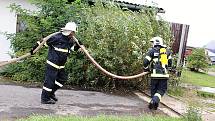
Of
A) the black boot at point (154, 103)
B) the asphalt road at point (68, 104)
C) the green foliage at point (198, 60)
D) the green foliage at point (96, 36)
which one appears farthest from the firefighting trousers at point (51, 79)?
the green foliage at point (198, 60)

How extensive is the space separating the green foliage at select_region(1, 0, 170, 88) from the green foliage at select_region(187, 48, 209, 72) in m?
12.7

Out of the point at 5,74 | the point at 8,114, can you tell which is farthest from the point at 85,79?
the point at 8,114

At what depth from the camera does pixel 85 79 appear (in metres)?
12.4

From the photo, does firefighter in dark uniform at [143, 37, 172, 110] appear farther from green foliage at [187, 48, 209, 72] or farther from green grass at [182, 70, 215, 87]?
green foliage at [187, 48, 209, 72]

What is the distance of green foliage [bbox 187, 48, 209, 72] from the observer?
82.1ft

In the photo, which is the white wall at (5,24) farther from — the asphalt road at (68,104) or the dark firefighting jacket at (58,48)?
the dark firefighting jacket at (58,48)

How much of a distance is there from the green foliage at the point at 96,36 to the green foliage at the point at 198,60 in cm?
1268

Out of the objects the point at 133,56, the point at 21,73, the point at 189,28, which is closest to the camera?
the point at 133,56

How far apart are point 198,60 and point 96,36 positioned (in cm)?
1454

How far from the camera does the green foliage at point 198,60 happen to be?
25.0 metres

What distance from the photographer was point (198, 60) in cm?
2525

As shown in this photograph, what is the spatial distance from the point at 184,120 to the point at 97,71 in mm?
4327

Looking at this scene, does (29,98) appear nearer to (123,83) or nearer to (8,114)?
(8,114)

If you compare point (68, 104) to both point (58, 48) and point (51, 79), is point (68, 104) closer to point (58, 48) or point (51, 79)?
point (51, 79)
